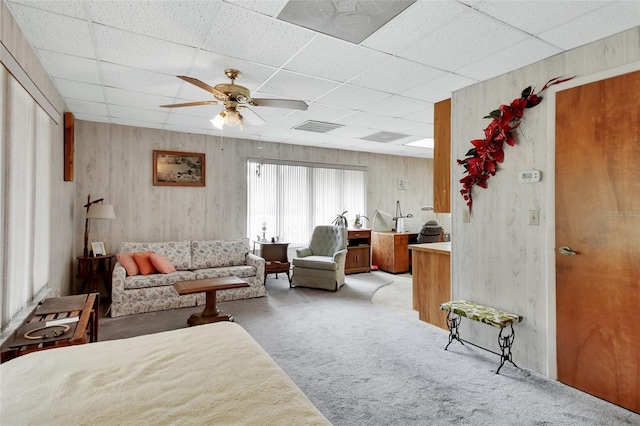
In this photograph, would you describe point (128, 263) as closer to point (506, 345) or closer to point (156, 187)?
point (156, 187)

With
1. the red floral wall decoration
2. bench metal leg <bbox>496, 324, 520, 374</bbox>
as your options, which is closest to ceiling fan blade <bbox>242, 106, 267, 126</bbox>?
the red floral wall decoration

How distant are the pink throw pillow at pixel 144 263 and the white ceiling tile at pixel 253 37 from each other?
10.0 ft

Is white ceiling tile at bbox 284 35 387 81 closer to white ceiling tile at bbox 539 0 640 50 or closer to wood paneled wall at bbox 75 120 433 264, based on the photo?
white ceiling tile at bbox 539 0 640 50

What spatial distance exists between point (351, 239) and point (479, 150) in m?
3.70

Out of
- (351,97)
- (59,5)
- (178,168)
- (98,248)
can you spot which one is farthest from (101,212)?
(351,97)

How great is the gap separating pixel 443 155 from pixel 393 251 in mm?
3215

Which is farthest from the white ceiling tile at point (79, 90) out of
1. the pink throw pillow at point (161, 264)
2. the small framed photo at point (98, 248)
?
the pink throw pillow at point (161, 264)

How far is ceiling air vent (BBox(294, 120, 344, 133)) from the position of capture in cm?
482

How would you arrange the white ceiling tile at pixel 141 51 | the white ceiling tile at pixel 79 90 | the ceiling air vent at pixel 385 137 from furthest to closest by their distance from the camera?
the ceiling air vent at pixel 385 137, the white ceiling tile at pixel 79 90, the white ceiling tile at pixel 141 51

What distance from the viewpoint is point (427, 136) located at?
5520mm

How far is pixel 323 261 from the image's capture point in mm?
5320

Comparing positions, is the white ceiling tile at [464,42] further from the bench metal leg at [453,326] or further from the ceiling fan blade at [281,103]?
the bench metal leg at [453,326]

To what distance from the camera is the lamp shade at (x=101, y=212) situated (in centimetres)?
443

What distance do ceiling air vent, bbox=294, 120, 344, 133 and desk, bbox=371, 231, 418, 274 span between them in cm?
261
